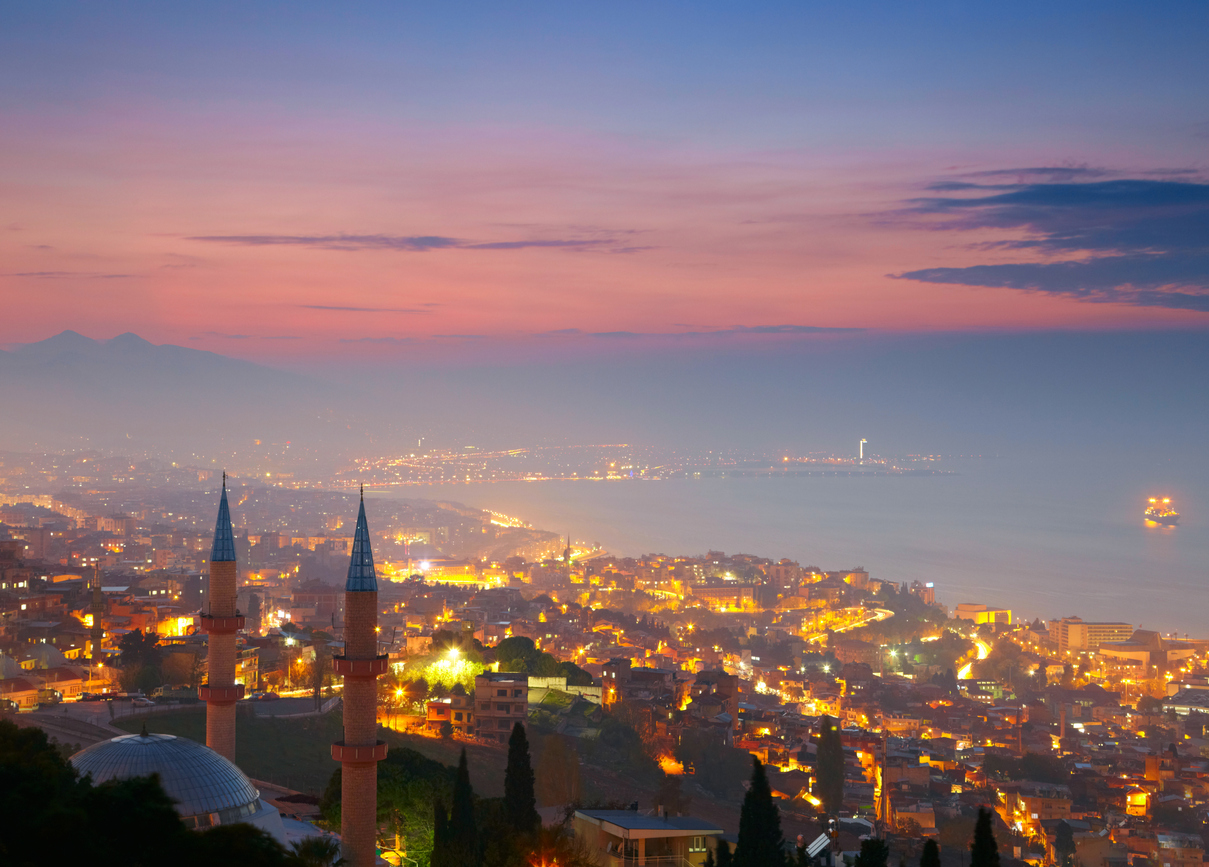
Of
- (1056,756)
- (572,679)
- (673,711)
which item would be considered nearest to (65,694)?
(572,679)

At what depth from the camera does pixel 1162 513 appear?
87.6 metres

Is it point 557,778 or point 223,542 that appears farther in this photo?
point 557,778

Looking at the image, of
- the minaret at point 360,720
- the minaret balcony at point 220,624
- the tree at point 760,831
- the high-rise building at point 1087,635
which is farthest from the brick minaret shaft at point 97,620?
the high-rise building at point 1087,635

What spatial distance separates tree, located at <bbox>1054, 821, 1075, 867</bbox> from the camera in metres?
19.9

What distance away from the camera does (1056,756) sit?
2602 centimetres

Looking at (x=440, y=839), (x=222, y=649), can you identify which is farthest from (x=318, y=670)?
(x=440, y=839)

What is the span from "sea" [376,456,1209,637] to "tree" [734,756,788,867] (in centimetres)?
4319

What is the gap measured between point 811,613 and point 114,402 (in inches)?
4929

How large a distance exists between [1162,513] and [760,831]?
8595cm

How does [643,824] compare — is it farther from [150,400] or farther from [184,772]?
[150,400]

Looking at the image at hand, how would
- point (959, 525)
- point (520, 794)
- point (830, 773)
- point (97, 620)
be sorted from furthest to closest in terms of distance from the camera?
point (959, 525) → point (97, 620) → point (830, 773) → point (520, 794)

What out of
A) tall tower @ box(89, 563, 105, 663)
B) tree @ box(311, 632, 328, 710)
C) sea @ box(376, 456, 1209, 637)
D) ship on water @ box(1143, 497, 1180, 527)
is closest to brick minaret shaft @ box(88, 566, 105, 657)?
tall tower @ box(89, 563, 105, 663)

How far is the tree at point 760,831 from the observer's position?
10859 mm

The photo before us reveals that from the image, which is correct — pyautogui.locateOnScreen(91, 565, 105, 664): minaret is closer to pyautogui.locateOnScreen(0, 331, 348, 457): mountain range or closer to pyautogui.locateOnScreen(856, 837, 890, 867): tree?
pyautogui.locateOnScreen(856, 837, 890, 867): tree
